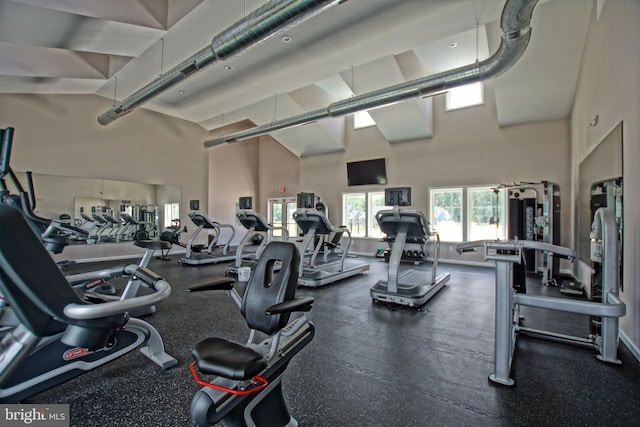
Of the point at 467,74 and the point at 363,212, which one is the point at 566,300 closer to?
the point at 467,74

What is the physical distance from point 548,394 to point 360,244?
7073 millimetres

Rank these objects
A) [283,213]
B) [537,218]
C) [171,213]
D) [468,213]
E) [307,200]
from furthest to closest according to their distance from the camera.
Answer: [283,213] → [171,213] → [468,213] → [307,200] → [537,218]

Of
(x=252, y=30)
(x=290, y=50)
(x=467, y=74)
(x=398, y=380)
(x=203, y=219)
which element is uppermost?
(x=290, y=50)

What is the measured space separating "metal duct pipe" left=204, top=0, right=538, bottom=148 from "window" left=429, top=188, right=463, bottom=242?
11.6ft

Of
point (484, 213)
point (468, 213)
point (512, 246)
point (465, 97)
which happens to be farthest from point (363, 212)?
point (512, 246)

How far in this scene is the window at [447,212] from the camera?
7.55 m

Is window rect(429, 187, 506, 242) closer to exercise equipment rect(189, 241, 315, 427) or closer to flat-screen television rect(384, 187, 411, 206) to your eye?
flat-screen television rect(384, 187, 411, 206)

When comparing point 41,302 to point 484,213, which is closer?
point 41,302

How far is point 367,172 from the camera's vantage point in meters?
8.67

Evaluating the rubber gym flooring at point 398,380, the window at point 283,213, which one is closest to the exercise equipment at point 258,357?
the rubber gym flooring at point 398,380

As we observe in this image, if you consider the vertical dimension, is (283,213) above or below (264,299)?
above

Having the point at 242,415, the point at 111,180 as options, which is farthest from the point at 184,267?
the point at 242,415

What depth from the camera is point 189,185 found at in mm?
9219

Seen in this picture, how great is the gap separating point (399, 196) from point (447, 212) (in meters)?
4.03
